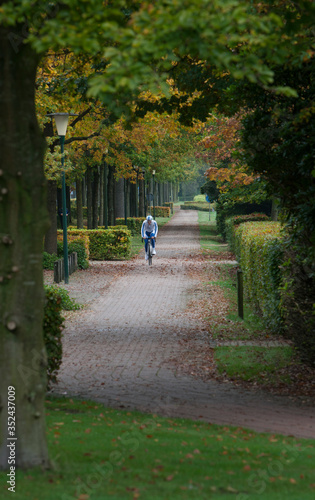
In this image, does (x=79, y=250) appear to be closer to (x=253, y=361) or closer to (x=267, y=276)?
(x=267, y=276)

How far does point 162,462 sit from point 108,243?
24.4 metres

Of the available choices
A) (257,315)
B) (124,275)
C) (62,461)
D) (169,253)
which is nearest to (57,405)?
(62,461)

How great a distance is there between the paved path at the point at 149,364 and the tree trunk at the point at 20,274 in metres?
2.86

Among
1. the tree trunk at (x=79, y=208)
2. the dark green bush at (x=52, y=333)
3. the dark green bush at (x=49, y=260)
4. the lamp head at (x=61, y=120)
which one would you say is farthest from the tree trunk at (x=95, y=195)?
the dark green bush at (x=52, y=333)

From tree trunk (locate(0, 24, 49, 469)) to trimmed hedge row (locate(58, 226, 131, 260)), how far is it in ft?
78.6

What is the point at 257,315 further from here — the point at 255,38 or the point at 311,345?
the point at 255,38

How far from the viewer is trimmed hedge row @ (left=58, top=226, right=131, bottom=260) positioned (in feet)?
95.7

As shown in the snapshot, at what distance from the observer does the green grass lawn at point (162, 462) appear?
177 inches

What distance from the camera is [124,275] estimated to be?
23328 mm

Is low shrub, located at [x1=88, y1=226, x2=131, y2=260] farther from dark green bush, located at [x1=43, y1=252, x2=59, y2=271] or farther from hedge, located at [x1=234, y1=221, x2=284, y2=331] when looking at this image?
hedge, located at [x1=234, y1=221, x2=284, y2=331]

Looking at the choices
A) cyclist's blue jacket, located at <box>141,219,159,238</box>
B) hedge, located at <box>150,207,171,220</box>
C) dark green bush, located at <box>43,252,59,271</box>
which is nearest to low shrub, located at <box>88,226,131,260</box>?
cyclist's blue jacket, located at <box>141,219,159,238</box>

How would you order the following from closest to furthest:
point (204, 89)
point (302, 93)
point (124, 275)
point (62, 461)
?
point (62, 461) < point (302, 93) < point (204, 89) < point (124, 275)

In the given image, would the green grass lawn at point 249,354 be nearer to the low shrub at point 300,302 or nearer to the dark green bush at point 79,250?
the low shrub at point 300,302

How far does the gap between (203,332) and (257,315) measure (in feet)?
7.28
